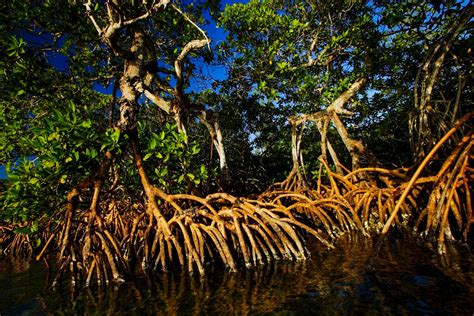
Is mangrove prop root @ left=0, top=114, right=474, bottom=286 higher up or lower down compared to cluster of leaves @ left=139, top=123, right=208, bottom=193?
lower down

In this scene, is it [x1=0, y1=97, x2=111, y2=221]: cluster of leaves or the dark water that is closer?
the dark water

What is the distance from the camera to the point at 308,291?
310 cm

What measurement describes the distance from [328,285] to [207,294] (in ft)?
4.83

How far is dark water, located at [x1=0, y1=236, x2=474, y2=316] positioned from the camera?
8.61 feet

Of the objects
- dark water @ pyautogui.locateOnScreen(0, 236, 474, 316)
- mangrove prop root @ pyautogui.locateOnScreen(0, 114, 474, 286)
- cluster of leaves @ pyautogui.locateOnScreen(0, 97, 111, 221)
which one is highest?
cluster of leaves @ pyautogui.locateOnScreen(0, 97, 111, 221)

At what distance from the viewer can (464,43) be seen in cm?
532

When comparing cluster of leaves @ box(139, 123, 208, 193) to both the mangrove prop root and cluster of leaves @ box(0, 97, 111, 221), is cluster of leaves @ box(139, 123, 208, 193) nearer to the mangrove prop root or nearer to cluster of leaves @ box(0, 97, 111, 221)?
the mangrove prop root

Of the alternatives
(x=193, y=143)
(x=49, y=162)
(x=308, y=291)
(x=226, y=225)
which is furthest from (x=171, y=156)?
(x=308, y=291)

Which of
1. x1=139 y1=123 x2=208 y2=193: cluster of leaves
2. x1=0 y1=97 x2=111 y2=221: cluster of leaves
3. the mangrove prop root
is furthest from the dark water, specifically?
x1=139 y1=123 x2=208 y2=193: cluster of leaves

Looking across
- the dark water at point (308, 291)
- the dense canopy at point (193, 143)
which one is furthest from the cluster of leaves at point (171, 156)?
the dark water at point (308, 291)

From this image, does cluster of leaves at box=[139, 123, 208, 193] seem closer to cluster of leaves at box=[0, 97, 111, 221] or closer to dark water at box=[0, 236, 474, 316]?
cluster of leaves at box=[0, 97, 111, 221]

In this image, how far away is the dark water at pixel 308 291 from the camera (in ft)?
8.61

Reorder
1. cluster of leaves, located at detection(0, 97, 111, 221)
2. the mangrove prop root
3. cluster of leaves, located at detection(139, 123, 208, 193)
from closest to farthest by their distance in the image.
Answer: cluster of leaves, located at detection(0, 97, 111, 221) → the mangrove prop root → cluster of leaves, located at detection(139, 123, 208, 193)

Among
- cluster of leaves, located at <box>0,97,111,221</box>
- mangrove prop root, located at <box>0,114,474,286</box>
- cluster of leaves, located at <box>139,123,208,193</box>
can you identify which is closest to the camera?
cluster of leaves, located at <box>0,97,111,221</box>
